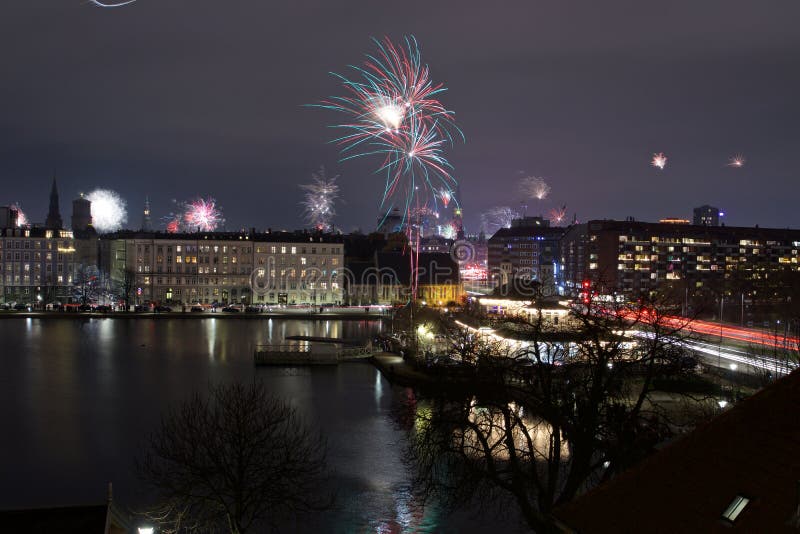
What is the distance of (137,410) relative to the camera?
1809cm

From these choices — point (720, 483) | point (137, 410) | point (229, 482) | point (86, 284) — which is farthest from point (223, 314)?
point (720, 483)

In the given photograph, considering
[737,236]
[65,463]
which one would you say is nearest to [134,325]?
[65,463]

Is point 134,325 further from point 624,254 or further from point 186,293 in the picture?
point 624,254

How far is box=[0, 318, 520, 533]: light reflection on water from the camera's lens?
39.2 feet

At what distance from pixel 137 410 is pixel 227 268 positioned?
120ft

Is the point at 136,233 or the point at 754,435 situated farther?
the point at 136,233

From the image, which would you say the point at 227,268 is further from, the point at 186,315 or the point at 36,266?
Answer: the point at 36,266

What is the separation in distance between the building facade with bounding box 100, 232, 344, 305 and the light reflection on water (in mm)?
16522

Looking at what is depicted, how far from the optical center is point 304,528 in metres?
10.7

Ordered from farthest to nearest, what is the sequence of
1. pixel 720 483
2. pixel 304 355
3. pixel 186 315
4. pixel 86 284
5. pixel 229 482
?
1. pixel 86 284
2. pixel 186 315
3. pixel 304 355
4. pixel 229 482
5. pixel 720 483

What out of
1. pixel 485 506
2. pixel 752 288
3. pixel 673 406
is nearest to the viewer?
pixel 485 506

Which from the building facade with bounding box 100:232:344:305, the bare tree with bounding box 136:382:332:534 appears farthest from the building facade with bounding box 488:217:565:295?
the bare tree with bounding box 136:382:332:534

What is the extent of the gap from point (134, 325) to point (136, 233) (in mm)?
16926

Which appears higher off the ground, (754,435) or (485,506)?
(754,435)
